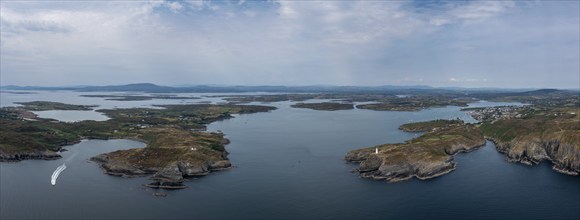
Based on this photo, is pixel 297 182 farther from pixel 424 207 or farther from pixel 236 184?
pixel 424 207

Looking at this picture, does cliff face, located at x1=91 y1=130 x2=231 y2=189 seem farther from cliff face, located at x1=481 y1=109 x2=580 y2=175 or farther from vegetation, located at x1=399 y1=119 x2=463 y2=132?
vegetation, located at x1=399 y1=119 x2=463 y2=132

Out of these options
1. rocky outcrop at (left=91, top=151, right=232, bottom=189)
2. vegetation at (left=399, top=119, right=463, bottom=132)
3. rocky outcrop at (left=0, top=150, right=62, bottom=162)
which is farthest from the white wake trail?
vegetation at (left=399, top=119, right=463, bottom=132)

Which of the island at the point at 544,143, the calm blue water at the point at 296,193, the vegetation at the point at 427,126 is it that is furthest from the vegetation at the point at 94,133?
the island at the point at 544,143

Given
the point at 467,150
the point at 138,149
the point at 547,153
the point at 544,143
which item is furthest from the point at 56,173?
the point at 544,143

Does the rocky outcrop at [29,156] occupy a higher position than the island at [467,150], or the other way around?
the island at [467,150]

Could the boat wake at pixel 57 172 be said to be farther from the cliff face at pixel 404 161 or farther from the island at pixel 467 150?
the island at pixel 467 150

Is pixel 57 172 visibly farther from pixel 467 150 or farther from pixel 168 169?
pixel 467 150
